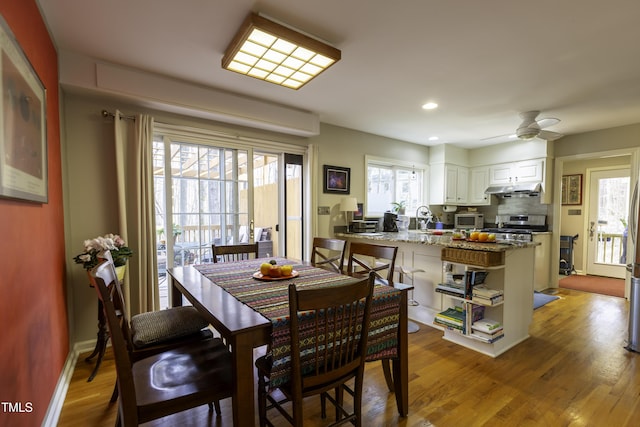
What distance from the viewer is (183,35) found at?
1986 mm

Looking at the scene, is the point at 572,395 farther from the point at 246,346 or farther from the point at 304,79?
the point at 304,79

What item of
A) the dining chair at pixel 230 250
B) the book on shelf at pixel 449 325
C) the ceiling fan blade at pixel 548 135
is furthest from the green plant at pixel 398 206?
the dining chair at pixel 230 250

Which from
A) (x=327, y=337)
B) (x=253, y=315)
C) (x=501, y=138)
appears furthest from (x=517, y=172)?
(x=253, y=315)

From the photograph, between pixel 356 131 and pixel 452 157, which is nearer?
pixel 356 131

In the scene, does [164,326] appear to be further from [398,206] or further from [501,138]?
[501,138]

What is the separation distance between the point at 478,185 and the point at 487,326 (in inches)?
142

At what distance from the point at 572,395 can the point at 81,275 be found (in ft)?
12.6

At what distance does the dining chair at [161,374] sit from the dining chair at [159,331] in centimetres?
5

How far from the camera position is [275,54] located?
6.95ft

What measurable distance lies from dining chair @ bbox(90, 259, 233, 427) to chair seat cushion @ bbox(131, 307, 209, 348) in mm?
101

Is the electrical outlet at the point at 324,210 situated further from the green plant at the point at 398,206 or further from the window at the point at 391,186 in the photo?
the green plant at the point at 398,206

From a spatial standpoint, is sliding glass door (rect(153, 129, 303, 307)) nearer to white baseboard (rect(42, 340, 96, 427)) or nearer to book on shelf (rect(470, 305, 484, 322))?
white baseboard (rect(42, 340, 96, 427))

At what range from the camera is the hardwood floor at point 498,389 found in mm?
1752

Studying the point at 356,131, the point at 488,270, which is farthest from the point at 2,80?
Result: the point at 356,131
